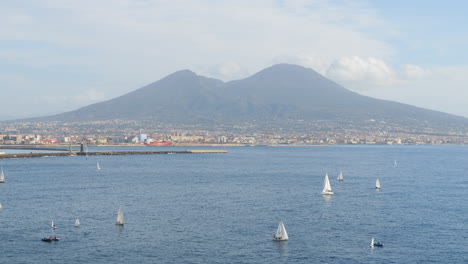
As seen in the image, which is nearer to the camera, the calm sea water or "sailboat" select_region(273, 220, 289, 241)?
the calm sea water

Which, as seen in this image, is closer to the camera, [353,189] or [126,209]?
[126,209]

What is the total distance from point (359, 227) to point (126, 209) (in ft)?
76.0

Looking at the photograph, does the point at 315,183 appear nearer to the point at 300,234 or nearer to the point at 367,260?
the point at 300,234

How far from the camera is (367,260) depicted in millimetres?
39500

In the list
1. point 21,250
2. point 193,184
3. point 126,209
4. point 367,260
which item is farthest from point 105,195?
point 367,260

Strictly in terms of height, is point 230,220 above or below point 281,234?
below

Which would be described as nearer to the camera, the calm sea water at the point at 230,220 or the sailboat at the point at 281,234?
the calm sea water at the point at 230,220

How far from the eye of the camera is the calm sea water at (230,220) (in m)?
40.8

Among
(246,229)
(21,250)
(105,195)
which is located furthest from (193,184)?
(21,250)

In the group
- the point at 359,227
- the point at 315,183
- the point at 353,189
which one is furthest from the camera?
the point at 315,183

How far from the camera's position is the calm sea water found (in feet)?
134

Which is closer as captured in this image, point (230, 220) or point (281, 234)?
point (281, 234)

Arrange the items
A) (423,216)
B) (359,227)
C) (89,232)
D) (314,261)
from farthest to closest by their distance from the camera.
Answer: (423,216), (359,227), (89,232), (314,261)

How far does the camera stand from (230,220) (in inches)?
2080
